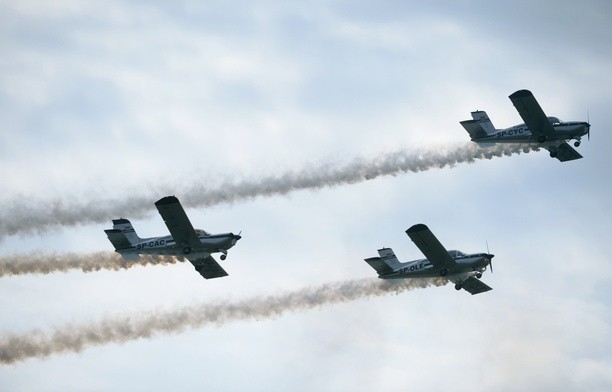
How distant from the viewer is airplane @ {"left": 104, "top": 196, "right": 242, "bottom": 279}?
60594 mm

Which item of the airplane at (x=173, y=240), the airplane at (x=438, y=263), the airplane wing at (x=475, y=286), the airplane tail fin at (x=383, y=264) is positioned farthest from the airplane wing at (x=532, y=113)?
the airplane at (x=173, y=240)

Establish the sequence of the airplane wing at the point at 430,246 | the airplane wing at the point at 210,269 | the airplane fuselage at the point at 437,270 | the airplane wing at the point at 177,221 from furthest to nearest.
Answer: the airplane wing at the point at 210,269
the airplane wing at the point at 430,246
the airplane fuselage at the point at 437,270
the airplane wing at the point at 177,221

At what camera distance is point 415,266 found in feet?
213

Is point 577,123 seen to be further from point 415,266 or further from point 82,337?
point 82,337

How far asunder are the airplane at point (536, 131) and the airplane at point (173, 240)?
19.7 m

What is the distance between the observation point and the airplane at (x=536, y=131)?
68.4 meters

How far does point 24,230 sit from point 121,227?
221 inches

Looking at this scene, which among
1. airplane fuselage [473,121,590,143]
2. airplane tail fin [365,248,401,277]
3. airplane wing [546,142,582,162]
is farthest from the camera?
airplane wing [546,142,582,162]

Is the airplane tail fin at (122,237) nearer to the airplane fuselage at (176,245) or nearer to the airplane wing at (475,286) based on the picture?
the airplane fuselage at (176,245)

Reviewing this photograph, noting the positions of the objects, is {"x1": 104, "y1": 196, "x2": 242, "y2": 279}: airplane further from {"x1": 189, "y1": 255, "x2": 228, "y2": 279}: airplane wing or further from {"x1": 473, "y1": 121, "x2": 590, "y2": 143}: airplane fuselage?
{"x1": 473, "y1": 121, "x2": 590, "y2": 143}: airplane fuselage

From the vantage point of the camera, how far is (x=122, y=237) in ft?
210

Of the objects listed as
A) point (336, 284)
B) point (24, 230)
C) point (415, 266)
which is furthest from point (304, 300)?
point (24, 230)

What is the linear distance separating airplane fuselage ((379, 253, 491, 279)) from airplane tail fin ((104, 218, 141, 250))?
49.5ft

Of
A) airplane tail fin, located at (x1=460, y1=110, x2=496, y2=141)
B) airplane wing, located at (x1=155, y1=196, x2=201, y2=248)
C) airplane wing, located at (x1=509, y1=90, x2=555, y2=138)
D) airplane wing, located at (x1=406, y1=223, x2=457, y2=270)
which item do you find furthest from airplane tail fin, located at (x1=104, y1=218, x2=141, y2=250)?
airplane wing, located at (x1=509, y1=90, x2=555, y2=138)
